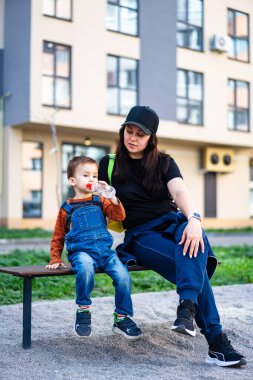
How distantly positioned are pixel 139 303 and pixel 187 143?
70.5ft

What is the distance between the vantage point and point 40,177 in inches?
944

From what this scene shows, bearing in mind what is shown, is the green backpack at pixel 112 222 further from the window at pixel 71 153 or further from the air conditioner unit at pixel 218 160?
the air conditioner unit at pixel 218 160

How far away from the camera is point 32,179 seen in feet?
78.0

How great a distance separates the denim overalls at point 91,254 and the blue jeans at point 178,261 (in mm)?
227

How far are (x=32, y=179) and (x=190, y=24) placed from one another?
9.07 meters

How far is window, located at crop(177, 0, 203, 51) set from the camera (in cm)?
2586

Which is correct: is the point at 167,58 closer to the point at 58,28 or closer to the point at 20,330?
the point at 58,28

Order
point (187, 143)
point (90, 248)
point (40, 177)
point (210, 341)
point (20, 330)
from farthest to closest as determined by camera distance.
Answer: point (187, 143) < point (40, 177) < point (20, 330) < point (90, 248) < point (210, 341)

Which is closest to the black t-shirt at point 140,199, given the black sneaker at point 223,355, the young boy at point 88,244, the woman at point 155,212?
the woman at point 155,212

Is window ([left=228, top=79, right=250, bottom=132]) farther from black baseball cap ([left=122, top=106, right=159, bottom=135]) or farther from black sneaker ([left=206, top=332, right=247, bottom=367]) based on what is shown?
black sneaker ([left=206, top=332, right=247, bottom=367])

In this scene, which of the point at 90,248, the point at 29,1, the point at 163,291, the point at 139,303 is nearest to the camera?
the point at 90,248

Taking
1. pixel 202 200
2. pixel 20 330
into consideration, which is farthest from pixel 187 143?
pixel 20 330

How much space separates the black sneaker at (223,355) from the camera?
4016 millimetres

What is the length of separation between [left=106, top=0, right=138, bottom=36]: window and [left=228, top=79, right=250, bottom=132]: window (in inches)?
226
